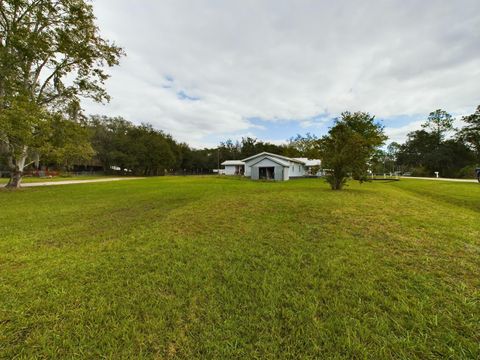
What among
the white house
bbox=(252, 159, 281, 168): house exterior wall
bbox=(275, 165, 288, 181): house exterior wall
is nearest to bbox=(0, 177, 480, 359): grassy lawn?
the white house

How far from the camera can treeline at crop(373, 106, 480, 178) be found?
3822cm

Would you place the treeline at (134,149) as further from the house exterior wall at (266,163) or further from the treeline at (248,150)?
the house exterior wall at (266,163)

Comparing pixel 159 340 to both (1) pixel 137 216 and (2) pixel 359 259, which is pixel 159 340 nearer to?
(2) pixel 359 259

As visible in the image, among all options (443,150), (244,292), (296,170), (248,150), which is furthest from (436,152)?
(244,292)

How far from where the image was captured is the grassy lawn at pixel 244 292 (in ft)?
6.98

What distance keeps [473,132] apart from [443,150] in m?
4.84

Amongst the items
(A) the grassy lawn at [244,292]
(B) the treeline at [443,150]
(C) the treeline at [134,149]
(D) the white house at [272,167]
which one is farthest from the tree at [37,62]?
(B) the treeline at [443,150]

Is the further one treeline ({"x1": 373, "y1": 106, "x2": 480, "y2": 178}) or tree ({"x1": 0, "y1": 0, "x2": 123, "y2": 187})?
treeline ({"x1": 373, "y1": 106, "x2": 480, "y2": 178})

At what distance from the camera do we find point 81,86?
17078 mm

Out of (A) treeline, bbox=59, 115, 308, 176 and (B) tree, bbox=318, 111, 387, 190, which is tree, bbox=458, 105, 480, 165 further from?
(B) tree, bbox=318, 111, 387, 190

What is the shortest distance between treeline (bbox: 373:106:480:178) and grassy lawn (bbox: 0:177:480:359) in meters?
37.2

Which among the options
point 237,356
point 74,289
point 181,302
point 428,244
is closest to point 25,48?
point 74,289

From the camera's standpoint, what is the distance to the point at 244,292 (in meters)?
2.95

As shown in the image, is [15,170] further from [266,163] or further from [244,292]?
[266,163]
